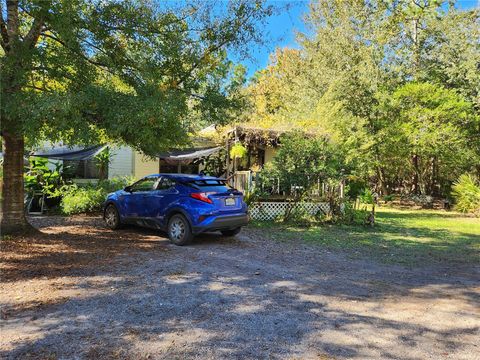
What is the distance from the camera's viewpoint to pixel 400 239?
10.1 meters

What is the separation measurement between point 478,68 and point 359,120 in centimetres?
675

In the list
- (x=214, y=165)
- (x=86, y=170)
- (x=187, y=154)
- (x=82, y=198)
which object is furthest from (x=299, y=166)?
(x=86, y=170)

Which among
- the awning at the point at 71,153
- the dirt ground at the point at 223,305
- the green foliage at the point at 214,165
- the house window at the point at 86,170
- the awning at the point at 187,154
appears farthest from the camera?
the green foliage at the point at 214,165

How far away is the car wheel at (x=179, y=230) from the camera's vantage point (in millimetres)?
7949

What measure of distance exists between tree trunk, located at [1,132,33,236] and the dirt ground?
64 centimetres

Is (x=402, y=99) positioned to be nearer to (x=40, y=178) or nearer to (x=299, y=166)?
(x=299, y=166)

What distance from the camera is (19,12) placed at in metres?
7.95

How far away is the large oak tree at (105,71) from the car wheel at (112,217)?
78.3 inches

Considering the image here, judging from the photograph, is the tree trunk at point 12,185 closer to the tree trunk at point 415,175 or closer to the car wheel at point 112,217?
the car wheel at point 112,217

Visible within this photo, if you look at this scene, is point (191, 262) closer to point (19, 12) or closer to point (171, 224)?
point (171, 224)

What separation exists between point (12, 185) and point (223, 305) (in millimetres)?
6050

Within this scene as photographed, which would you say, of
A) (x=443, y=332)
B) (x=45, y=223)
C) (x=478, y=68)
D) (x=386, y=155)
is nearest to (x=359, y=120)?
(x=386, y=155)

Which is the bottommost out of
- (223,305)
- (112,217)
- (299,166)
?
(223,305)

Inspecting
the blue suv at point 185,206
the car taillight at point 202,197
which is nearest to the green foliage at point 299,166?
the blue suv at point 185,206
